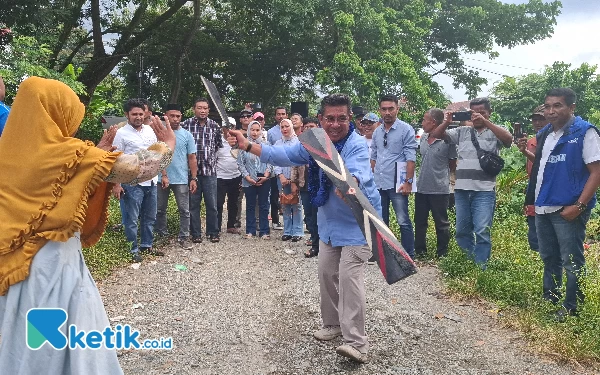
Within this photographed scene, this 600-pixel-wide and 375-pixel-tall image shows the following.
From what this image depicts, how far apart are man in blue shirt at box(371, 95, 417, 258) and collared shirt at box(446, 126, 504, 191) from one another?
27.3 inches

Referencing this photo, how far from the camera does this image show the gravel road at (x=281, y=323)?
4008 millimetres

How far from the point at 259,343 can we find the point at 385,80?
13379mm

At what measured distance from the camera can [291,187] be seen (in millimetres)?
8398

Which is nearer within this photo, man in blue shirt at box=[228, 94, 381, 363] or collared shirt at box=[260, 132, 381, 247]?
man in blue shirt at box=[228, 94, 381, 363]

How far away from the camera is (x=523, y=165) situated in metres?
11.5

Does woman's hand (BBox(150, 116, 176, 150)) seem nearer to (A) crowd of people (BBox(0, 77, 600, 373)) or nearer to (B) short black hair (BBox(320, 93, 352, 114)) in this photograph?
(A) crowd of people (BBox(0, 77, 600, 373))

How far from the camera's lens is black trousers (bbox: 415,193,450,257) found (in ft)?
22.5

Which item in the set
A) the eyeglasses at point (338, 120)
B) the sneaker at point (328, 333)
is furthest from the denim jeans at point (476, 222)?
the eyeglasses at point (338, 120)

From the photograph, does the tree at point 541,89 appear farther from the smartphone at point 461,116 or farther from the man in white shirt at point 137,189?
the man in white shirt at point 137,189

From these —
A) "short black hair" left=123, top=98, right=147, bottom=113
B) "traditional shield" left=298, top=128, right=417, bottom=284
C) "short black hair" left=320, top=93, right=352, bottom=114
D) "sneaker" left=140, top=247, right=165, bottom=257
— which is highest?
"short black hair" left=123, top=98, right=147, bottom=113

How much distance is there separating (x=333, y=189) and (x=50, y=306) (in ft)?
7.40

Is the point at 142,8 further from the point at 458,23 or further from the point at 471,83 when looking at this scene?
the point at 471,83

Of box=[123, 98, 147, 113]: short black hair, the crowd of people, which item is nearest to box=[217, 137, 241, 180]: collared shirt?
the crowd of people

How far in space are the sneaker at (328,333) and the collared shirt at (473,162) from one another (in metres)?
2.67
